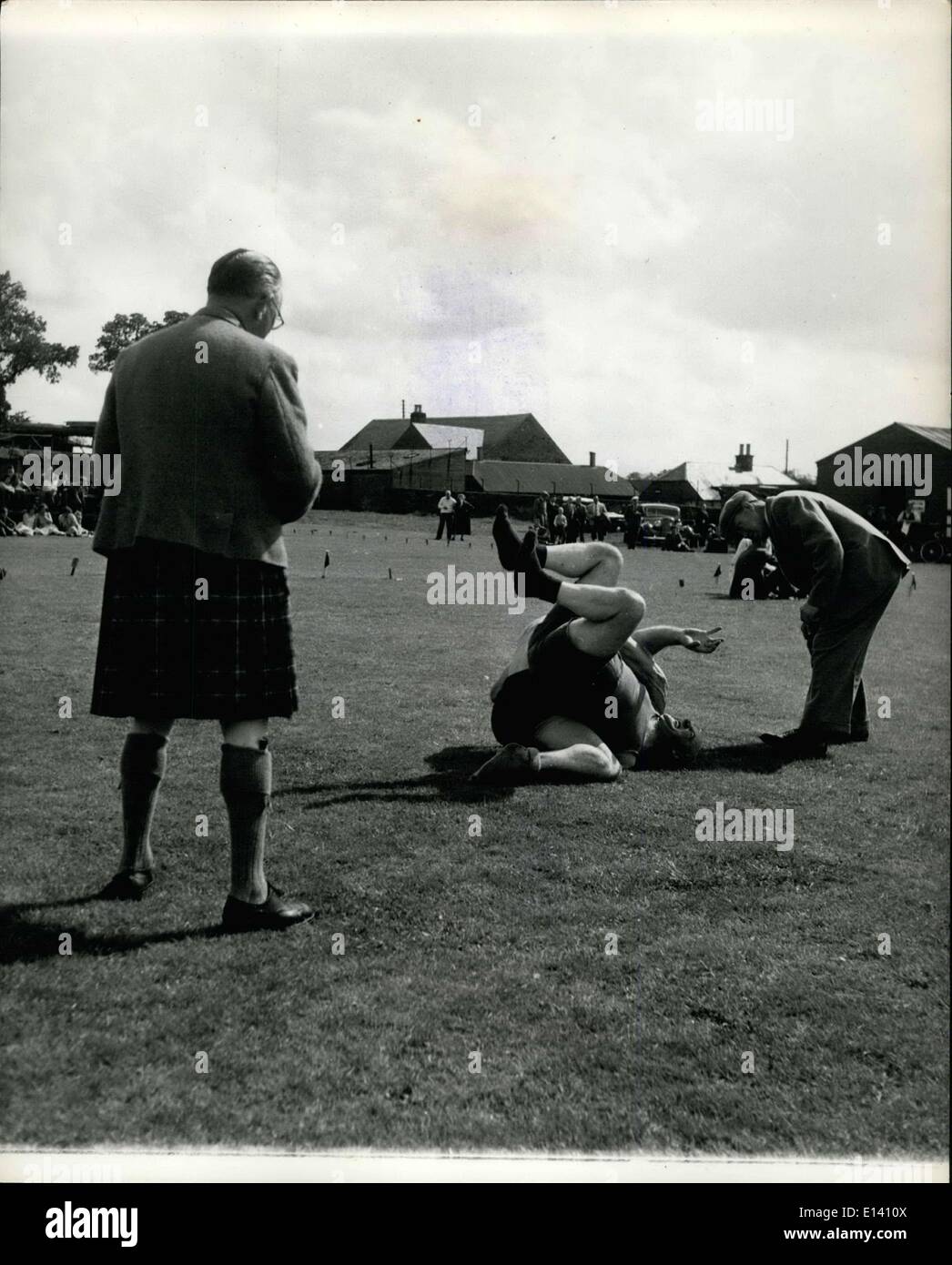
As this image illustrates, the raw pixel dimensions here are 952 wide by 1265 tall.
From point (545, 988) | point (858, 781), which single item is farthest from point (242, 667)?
point (858, 781)

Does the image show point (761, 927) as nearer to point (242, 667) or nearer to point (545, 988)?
point (545, 988)

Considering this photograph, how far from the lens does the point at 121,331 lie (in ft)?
15.9

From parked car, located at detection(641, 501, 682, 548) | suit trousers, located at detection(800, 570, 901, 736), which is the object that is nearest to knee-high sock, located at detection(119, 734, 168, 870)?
suit trousers, located at detection(800, 570, 901, 736)

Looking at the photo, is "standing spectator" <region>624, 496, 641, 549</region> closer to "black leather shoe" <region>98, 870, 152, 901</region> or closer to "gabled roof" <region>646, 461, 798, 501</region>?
"black leather shoe" <region>98, 870, 152, 901</region>

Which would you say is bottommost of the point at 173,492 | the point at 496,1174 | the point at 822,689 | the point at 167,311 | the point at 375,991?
the point at 496,1174

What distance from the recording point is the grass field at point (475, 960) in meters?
2.80

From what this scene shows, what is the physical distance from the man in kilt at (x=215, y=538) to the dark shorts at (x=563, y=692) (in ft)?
7.39

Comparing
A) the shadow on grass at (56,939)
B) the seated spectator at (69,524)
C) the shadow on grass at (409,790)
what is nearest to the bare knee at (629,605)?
the shadow on grass at (409,790)

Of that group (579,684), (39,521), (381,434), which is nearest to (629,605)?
(579,684)

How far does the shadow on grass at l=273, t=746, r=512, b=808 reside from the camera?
557 centimetres

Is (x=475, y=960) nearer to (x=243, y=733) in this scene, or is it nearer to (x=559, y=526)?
(x=243, y=733)

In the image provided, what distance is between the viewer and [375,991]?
340 cm

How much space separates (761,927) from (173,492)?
261cm

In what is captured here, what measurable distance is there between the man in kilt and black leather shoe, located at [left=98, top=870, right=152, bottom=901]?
369mm
